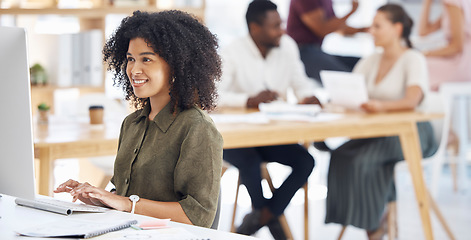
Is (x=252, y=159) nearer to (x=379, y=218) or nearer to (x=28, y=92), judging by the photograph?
(x=379, y=218)

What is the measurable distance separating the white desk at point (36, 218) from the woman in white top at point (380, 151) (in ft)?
6.85

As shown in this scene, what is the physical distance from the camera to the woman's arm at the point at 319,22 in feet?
14.2

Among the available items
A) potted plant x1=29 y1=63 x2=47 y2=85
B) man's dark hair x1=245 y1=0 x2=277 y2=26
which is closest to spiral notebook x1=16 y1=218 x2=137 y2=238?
man's dark hair x1=245 y1=0 x2=277 y2=26

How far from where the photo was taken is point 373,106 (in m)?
3.12

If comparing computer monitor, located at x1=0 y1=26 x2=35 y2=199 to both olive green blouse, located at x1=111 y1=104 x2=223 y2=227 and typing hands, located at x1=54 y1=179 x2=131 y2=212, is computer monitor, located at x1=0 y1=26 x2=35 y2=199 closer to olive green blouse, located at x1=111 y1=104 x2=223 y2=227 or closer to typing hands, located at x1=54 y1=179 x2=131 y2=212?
typing hands, located at x1=54 y1=179 x2=131 y2=212

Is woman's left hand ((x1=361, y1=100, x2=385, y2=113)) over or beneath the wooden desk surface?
over

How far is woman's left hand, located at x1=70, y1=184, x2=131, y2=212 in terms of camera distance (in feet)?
4.22

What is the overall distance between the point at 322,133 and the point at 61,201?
1.60 meters

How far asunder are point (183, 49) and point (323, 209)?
290 centimetres

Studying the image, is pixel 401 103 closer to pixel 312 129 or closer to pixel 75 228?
pixel 312 129

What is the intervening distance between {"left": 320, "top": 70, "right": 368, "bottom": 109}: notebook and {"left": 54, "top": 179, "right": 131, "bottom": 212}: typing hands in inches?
75.1

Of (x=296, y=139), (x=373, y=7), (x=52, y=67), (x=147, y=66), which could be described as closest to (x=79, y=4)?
(x=52, y=67)

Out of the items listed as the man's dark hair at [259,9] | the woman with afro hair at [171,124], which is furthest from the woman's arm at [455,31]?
the woman with afro hair at [171,124]

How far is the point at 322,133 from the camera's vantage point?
2.78 meters
